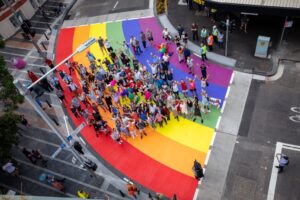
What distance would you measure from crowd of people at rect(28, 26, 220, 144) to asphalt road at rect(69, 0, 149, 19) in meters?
6.73

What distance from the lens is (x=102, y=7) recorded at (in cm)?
3362

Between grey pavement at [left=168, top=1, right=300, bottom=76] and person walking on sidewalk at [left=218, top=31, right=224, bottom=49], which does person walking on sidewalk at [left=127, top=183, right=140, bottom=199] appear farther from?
person walking on sidewalk at [left=218, top=31, right=224, bottom=49]

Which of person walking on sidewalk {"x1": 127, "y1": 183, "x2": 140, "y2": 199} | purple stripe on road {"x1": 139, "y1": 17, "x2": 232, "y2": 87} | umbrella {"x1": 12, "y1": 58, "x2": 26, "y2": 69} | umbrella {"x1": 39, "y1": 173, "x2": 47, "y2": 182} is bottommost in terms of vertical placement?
umbrella {"x1": 39, "y1": 173, "x2": 47, "y2": 182}

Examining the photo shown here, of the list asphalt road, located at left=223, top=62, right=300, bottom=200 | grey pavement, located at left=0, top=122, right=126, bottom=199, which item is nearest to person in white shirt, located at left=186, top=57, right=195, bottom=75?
asphalt road, located at left=223, top=62, right=300, bottom=200

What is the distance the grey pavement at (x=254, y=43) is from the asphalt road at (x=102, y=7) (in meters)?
5.68

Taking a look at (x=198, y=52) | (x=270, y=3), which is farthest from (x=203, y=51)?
(x=270, y=3)

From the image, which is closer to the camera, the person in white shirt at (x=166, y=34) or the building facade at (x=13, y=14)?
the person in white shirt at (x=166, y=34)

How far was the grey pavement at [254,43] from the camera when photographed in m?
23.7

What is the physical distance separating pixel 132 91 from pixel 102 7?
14430mm

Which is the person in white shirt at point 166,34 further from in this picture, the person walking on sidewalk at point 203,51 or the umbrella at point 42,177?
the umbrella at point 42,177

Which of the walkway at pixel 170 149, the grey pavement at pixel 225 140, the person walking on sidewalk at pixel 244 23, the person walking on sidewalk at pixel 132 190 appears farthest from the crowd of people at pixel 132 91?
the person walking on sidewalk at pixel 244 23

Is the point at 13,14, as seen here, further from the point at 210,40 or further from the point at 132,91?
the point at 210,40

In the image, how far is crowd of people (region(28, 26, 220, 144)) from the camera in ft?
68.9

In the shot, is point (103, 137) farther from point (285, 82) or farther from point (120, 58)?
point (285, 82)
